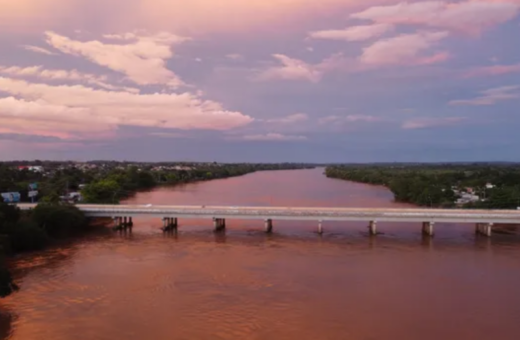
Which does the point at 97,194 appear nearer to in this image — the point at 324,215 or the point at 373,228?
the point at 324,215

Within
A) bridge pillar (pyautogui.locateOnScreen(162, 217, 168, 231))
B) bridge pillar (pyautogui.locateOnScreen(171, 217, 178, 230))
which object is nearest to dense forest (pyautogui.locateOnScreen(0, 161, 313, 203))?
bridge pillar (pyautogui.locateOnScreen(162, 217, 168, 231))

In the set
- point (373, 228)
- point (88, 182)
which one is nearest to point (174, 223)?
point (373, 228)

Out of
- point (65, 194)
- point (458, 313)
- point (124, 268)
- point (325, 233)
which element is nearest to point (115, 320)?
point (124, 268)

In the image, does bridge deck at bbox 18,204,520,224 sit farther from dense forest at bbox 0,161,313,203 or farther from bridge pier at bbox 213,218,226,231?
dense forest at bbox 0,161,313,203

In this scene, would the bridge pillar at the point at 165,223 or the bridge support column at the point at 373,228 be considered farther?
the bridge pillar at the point at 165,223

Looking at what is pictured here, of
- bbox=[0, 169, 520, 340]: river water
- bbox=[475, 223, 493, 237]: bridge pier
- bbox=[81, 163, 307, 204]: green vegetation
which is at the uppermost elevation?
bbox=[81, 163, 307, 204]: green vegetation

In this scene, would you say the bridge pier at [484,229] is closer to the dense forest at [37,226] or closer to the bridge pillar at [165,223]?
the bridge pillar at [165,223]

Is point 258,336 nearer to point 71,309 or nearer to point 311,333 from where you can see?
point 311,333

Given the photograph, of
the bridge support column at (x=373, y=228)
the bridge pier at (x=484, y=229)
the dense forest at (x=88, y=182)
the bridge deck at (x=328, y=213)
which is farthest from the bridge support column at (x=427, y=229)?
the dense forest at (x=88, y=182)
